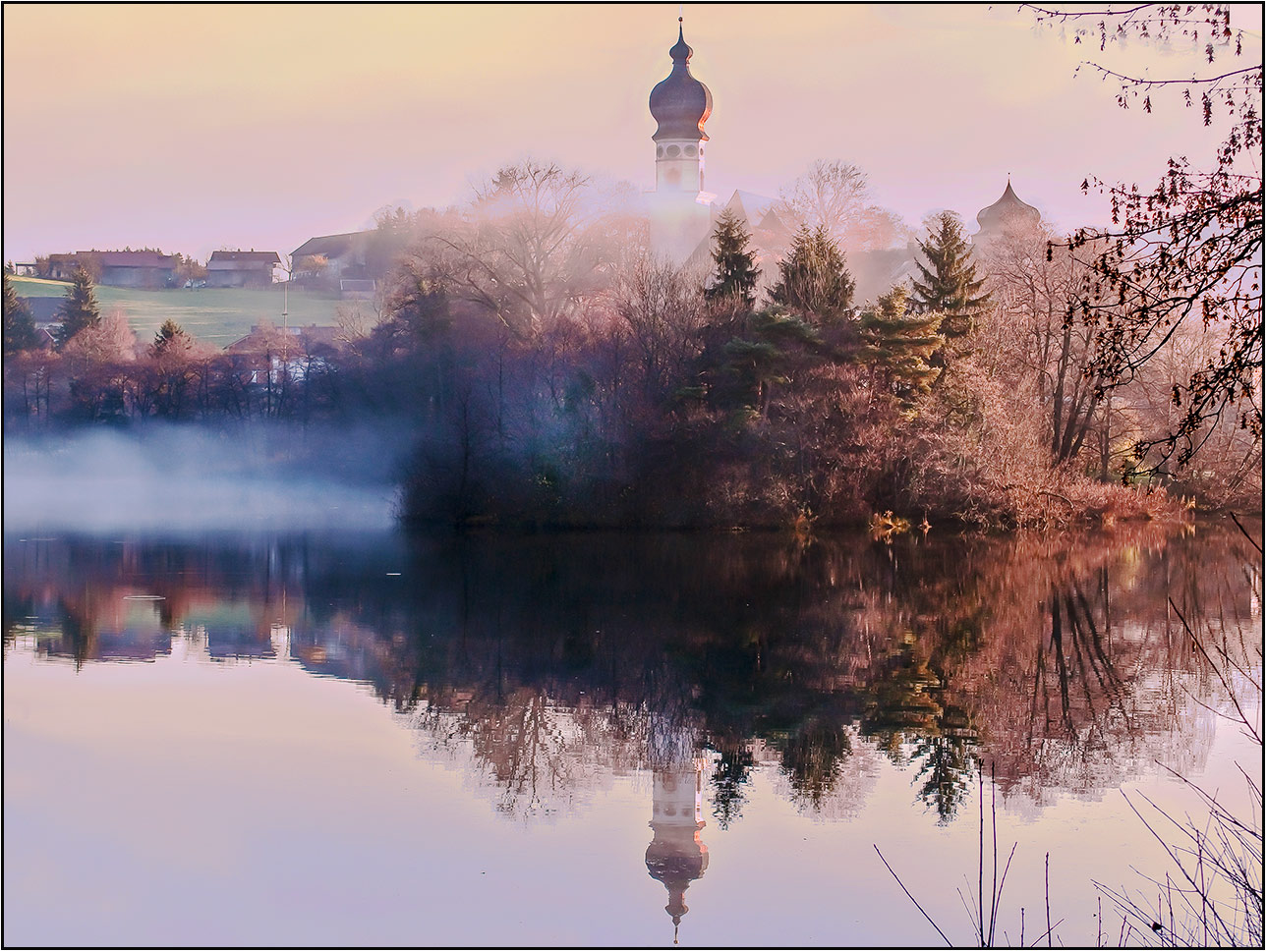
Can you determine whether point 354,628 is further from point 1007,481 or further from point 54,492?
point 54,492

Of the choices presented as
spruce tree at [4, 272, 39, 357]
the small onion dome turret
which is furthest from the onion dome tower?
spruce tree at [4, 272, 39, 357]

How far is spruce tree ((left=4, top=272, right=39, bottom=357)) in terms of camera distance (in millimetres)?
50844

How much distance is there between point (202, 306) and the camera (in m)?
56.2

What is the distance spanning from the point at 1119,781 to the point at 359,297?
138ft

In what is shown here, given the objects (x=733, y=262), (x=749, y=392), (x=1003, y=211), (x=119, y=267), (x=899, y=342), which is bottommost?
(x=749, y=392)

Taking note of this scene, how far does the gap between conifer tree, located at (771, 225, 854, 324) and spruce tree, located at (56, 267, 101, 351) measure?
29.6 meters

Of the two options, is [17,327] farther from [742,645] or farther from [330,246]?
[742,645]

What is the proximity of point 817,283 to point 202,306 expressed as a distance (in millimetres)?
30575

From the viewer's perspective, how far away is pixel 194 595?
20016 millimetres

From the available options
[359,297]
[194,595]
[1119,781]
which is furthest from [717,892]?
[359,297]

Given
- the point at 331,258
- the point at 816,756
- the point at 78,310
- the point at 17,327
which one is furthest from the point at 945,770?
the point at 78,310

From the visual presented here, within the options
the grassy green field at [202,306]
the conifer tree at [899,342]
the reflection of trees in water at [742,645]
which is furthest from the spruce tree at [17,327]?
the conifer tree at [899,342]

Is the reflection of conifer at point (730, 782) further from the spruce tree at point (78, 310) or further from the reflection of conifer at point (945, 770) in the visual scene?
the spruce tree at point (78, 310)

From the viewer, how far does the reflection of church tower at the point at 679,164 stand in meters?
57.6
